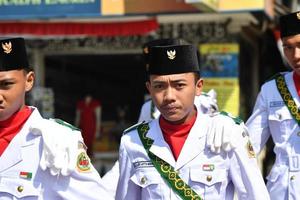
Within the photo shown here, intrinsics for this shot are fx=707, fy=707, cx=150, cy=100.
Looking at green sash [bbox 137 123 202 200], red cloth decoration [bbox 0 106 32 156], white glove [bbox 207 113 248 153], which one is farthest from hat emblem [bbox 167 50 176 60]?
red cloth decoration [bbox 0 106 32 156]

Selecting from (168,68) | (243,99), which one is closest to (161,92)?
(168,68)

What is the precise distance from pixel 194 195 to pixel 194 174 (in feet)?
0.36

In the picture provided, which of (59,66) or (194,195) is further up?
(194,195)

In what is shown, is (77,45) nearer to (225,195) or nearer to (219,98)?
(219,98)

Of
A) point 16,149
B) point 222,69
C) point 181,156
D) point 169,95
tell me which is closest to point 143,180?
point 181,156

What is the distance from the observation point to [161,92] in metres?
3.71

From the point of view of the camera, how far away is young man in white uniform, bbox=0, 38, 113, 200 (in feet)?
10.7

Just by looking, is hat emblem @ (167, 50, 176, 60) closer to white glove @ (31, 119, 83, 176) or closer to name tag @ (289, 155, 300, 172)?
white glove @ (31, 119, 83, 176)

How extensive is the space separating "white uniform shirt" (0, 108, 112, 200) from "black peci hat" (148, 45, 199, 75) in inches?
28.4

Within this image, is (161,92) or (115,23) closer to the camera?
(161,92)

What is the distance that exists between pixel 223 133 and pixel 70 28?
A: 8050mm

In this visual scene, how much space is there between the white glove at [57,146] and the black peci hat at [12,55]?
1.00 ft

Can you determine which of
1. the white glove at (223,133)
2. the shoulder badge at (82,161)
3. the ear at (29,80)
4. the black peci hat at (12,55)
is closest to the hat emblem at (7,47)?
the black peci hat at (12,55)

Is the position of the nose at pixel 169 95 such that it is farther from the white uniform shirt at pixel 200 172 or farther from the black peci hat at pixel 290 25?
the black peci hat at pixel 290 25
